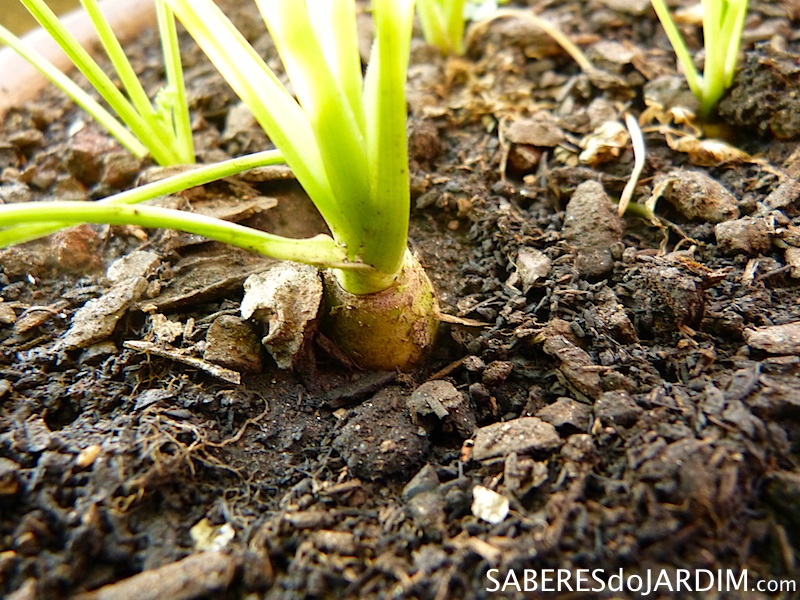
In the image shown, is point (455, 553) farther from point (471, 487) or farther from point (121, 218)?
point (121, 218)

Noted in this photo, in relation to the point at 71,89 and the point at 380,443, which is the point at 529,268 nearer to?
the point at 380,443

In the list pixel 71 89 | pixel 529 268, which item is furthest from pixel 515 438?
pixel 71 89

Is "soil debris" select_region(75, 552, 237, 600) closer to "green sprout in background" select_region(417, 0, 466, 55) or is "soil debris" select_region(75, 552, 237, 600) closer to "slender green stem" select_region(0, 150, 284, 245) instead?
"slender green stem" select_region(0, 150, 284, 245)

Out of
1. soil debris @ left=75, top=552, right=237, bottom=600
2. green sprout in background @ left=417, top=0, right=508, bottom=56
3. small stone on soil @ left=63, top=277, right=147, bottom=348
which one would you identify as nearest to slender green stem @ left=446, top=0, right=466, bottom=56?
green sprout in background @ left=417, top=0, right=508, bottom=56

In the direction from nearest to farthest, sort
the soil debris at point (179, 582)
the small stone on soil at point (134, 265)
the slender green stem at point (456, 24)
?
the soil debris at point (179, 582), the small stone on soil at point (134, 265), the slender green stem at point (456, 24)

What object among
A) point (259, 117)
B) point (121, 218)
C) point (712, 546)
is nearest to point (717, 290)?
point (712, 546)

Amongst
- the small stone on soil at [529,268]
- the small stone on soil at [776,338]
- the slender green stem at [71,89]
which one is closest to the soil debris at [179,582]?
the small stone on soil at [529,268]

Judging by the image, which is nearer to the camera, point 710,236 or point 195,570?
point 195,570

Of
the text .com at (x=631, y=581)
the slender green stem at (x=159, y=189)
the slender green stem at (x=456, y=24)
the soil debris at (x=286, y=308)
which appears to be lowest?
the text .com at (x=631, y=581)

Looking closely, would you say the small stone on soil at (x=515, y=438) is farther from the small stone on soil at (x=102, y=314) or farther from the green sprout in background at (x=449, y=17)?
the green sprout in background at (x=449, y=17)
